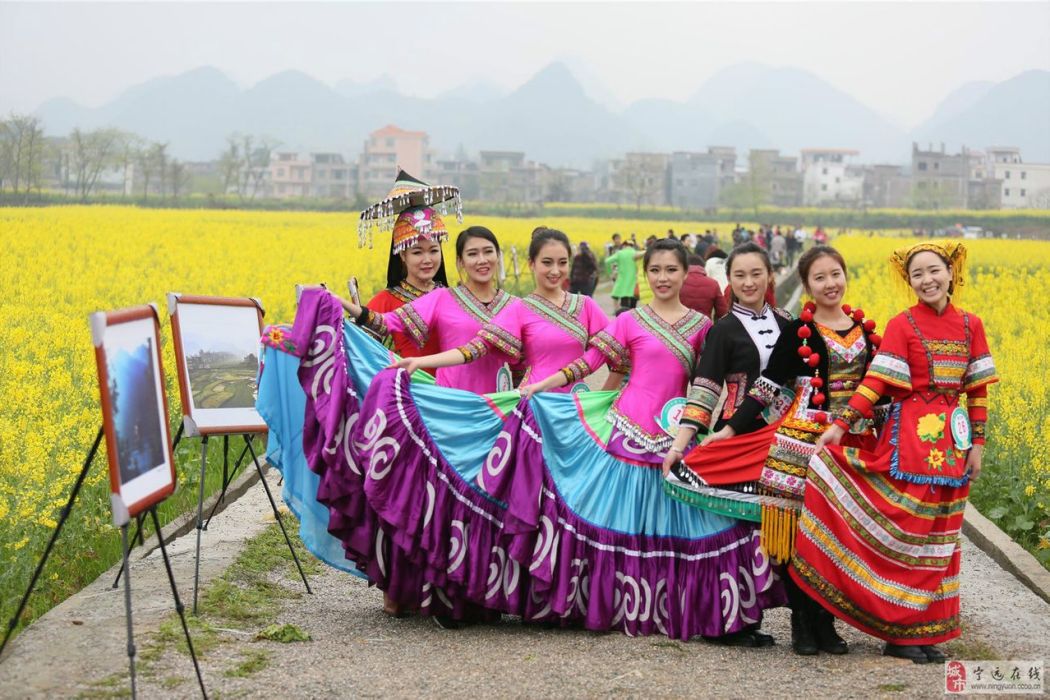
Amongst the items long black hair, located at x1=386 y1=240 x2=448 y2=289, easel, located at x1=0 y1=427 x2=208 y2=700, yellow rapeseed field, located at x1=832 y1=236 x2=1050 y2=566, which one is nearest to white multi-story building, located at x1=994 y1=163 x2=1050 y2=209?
yellow rapeseed field, located at x1=832 y1=236 x2=1050 y2=566

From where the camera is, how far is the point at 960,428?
5664 millimetres

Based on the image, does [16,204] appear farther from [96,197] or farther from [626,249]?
[96,197]

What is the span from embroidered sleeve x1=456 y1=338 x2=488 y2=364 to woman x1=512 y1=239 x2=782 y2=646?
19.2 inches

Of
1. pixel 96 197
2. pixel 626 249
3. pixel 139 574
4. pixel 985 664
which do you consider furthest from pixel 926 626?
pixel 96 197

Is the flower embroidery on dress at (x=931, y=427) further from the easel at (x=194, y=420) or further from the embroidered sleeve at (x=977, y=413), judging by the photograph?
the easel at (x=194, y=420)

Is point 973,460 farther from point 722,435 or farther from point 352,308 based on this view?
point 352,308

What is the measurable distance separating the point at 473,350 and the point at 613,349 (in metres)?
0.72

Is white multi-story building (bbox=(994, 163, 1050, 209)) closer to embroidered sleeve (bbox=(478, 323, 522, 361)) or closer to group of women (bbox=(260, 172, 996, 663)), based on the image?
embroidered sleeve (bbox=(478, 323, 522, 361))

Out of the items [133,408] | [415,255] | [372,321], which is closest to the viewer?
[133,408]

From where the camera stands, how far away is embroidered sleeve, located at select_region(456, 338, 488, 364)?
671 centimetres

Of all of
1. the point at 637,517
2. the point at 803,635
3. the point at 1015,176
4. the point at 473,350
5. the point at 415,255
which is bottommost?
the point at 803,635

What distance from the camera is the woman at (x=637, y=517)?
6.02 m

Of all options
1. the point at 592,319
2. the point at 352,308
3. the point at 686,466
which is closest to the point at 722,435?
the point at 686,466

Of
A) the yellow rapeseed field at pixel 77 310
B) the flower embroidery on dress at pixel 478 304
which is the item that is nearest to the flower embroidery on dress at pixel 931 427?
the flower embroidery on dress at pixel 478 304
